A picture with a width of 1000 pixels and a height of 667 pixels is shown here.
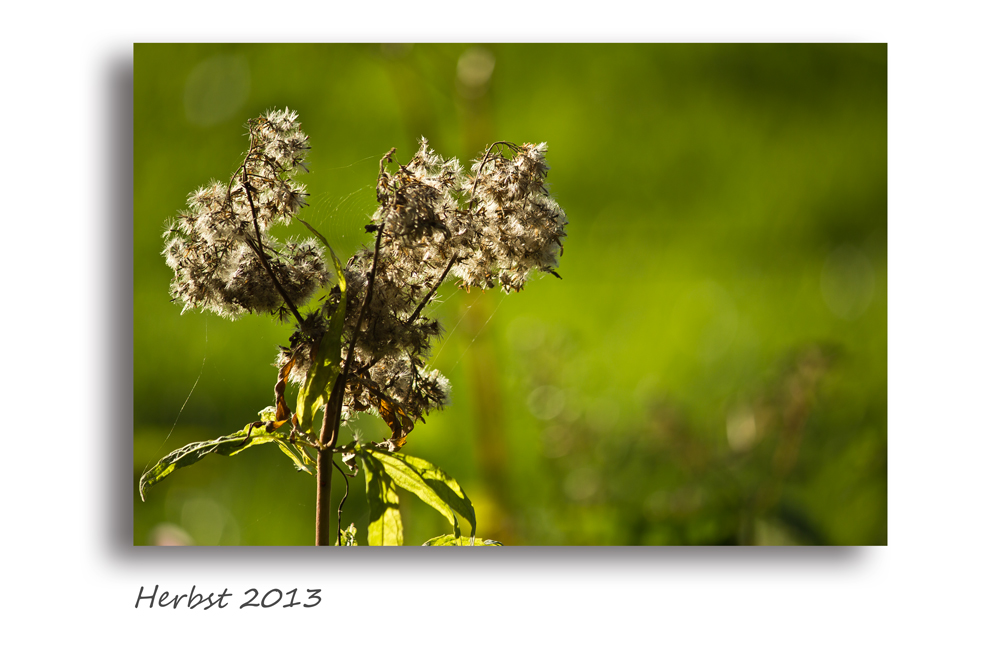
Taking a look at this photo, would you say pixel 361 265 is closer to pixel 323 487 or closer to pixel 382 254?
pixel 382 254

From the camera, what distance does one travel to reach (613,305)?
4.47 feet

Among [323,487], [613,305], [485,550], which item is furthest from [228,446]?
[613,305]

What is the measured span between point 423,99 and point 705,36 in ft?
1.65

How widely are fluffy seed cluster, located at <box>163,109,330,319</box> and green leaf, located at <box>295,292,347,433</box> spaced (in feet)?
0.20

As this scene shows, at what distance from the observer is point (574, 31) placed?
125cm

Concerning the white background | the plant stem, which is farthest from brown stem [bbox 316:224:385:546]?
the white background

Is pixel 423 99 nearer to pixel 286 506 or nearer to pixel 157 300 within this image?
pixel 157 300

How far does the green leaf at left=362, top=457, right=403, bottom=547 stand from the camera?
806 mm

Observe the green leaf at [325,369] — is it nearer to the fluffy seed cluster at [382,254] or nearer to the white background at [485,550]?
the fluffy seed cluster at [382,254]

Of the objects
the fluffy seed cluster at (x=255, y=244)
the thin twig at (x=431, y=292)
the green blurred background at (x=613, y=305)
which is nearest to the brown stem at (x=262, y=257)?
the fluffy seed cluster at (x=255, y=244)

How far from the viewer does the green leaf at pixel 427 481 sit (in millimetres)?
807

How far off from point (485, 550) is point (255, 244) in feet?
2.42

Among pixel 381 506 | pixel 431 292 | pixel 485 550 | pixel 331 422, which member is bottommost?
pixel 485 550
